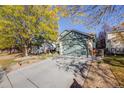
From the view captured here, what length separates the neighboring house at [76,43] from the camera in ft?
12.8

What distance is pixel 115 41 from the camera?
12.3ft

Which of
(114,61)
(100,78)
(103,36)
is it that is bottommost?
(100,78)

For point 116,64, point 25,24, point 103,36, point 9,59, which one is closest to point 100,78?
point 116,64

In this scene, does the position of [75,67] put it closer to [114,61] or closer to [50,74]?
[50,74]

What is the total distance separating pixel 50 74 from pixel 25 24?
1.88 metres

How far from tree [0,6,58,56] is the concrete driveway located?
66 centimetres

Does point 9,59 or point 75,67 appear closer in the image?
point 75,67

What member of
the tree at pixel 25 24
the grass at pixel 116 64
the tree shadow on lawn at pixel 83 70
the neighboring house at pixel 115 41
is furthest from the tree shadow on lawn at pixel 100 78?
the tree at pixel 25 24

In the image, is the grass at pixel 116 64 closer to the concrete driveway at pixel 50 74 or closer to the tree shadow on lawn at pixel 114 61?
the tree shadow on lawn at pixel 114 61

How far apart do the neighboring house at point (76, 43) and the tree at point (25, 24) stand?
458 millimetres

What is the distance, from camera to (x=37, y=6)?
3.84 metres
